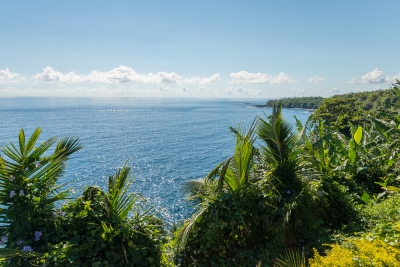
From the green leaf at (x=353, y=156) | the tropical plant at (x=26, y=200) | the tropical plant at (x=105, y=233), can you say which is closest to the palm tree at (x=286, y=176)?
the tropical plant at (x=105, y=233)

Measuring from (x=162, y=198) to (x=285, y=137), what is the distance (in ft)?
53.7

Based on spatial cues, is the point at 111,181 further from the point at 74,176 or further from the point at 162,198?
the point at 74,176

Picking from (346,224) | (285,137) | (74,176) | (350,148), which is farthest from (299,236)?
(74,176)

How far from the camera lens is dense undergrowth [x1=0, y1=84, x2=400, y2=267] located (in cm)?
278

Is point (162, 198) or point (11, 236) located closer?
point (11, 236)

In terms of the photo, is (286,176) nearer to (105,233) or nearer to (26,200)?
(105,233)

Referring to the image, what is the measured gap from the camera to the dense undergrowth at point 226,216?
278 centimetres

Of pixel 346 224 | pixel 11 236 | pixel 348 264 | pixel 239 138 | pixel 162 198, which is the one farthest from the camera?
pixel 162 198

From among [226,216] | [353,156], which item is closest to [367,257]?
[226,216]

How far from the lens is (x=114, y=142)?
40.7 meters

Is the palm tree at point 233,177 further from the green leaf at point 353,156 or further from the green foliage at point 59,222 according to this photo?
the green leaf at point 353,156

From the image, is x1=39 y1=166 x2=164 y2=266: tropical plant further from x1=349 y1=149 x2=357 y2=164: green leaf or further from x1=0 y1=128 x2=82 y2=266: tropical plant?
x1=349 y1=149 x2=357 y2=164: green leaf

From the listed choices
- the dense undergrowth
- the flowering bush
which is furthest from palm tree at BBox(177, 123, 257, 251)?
the flowering bush

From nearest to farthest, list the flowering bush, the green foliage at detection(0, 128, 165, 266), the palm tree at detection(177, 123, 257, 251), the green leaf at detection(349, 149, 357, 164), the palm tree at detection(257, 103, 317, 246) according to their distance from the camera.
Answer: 1. the flowering bush
2. the green foliage at detection(0, 128, 165, 266)
3. the palm tree at detection(177, 123, 257, 251)
4. the palm tree at detection(257, 103, 317, 246)
5. the green leaf at detection(349, 149, 357, 164)
